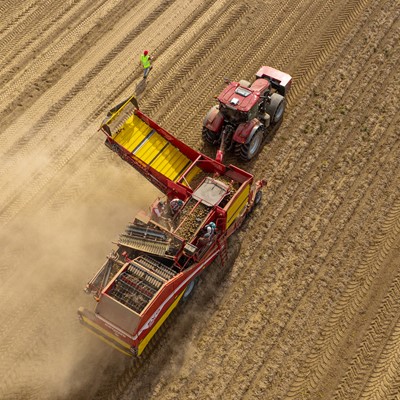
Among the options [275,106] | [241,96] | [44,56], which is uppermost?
[275,106]

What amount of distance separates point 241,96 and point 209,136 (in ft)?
5.32

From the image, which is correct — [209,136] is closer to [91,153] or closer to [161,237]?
[91,153]

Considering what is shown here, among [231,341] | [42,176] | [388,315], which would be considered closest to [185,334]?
[231,341]

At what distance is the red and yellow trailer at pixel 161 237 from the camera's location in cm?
917

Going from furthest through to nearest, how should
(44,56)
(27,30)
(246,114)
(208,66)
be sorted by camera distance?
(27,30) → (44,56) → (208,66) → (246,114)

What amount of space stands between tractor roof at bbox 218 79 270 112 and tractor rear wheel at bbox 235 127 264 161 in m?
0.90

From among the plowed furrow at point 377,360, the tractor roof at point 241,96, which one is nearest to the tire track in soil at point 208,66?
the tractor roof at point 241,96

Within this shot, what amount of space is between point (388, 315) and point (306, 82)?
333 inches

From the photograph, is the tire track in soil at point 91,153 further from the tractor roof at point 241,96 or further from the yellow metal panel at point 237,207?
the yellow metal panel at point 237,207

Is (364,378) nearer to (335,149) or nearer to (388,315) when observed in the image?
(388,315)

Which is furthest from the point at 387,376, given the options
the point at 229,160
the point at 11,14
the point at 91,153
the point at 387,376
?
the point at 11,14

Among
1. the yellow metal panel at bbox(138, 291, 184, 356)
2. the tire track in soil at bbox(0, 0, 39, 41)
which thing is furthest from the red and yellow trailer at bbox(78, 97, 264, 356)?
the tire track in soil at bbox(0, 0, 39, 41)

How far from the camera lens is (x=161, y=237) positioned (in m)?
10.1

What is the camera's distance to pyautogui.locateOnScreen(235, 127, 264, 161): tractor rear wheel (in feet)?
41.3
